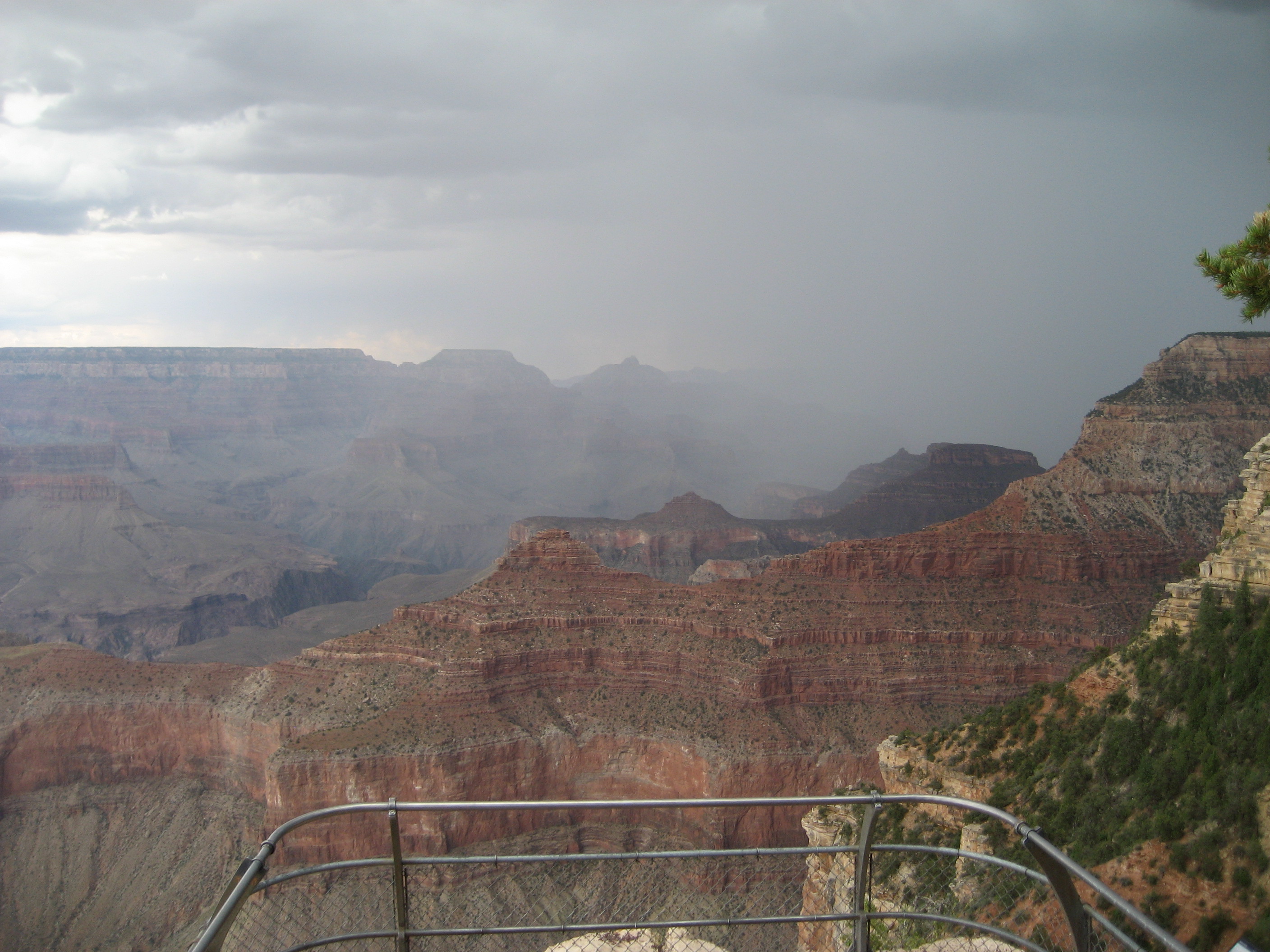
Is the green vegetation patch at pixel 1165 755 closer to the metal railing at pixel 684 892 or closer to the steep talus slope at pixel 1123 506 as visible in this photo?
the metal railing at pixel 684 892

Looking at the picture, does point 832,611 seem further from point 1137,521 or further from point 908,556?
point 1137,521

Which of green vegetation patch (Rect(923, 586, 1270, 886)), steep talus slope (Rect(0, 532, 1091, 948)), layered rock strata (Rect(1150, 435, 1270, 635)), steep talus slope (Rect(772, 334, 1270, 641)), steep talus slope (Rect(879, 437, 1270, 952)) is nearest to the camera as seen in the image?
steep talus slope (Rect(879, 437, 1270, 952))

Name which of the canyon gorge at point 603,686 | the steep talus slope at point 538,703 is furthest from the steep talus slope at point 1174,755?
the steep talus slope at point 538,703

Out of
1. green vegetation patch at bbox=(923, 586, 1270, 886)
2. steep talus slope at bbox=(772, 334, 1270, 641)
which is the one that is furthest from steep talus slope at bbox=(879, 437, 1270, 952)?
steep talus slope at bbox=(772, 334, 1270, 641)

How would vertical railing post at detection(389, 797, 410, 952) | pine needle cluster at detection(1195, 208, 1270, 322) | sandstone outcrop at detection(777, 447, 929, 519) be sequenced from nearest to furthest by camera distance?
vertical railing post at detection(389, 797, 410, 952), pine needle cluster at detection(1195, 208, 1270, 322), sandstone outcrop at detection(777, 447, 929, 519)

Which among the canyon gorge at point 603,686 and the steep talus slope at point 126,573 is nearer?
the canyon gorge at point 603,686

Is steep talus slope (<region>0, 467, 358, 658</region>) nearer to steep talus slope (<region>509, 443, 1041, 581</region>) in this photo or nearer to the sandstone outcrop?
steep talus slope (<region>509, 443, 1041, 581</region>)
